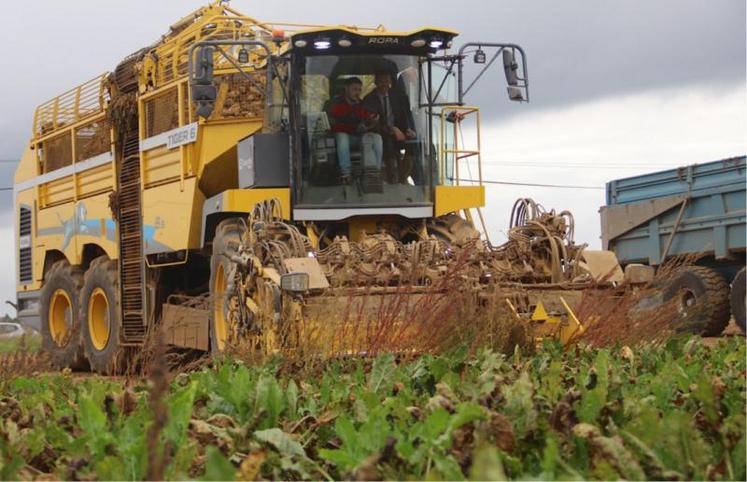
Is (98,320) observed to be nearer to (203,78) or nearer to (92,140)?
(92,140)

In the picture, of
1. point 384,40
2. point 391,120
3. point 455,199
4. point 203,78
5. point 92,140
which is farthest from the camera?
point 92,140

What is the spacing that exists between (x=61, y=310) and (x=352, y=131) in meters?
7.77

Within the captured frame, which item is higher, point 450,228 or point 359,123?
point 359,123

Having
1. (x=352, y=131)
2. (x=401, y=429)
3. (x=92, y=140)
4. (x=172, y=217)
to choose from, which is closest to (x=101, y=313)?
(x=92, y=140)

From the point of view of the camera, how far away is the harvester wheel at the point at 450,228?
1275 centimetres

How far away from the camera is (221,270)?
12594mm

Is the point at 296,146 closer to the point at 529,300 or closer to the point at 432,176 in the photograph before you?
the point at 432,176

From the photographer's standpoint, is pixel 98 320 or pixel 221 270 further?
pixel 98 320

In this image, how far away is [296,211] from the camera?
1231 centimetres

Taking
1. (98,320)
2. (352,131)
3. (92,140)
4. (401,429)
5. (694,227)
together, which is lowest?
(401,429)

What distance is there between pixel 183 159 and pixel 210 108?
2524mm

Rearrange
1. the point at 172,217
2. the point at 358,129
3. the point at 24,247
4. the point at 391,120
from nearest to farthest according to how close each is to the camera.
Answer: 1. the point at 358,129
2. the point at 391,120
3. the point at 172,217
4. the point at 24,247

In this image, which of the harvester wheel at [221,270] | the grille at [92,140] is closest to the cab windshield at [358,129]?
the harvester wheel at [221,270]

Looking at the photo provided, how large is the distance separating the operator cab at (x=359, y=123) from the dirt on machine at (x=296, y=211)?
0.6 inches
